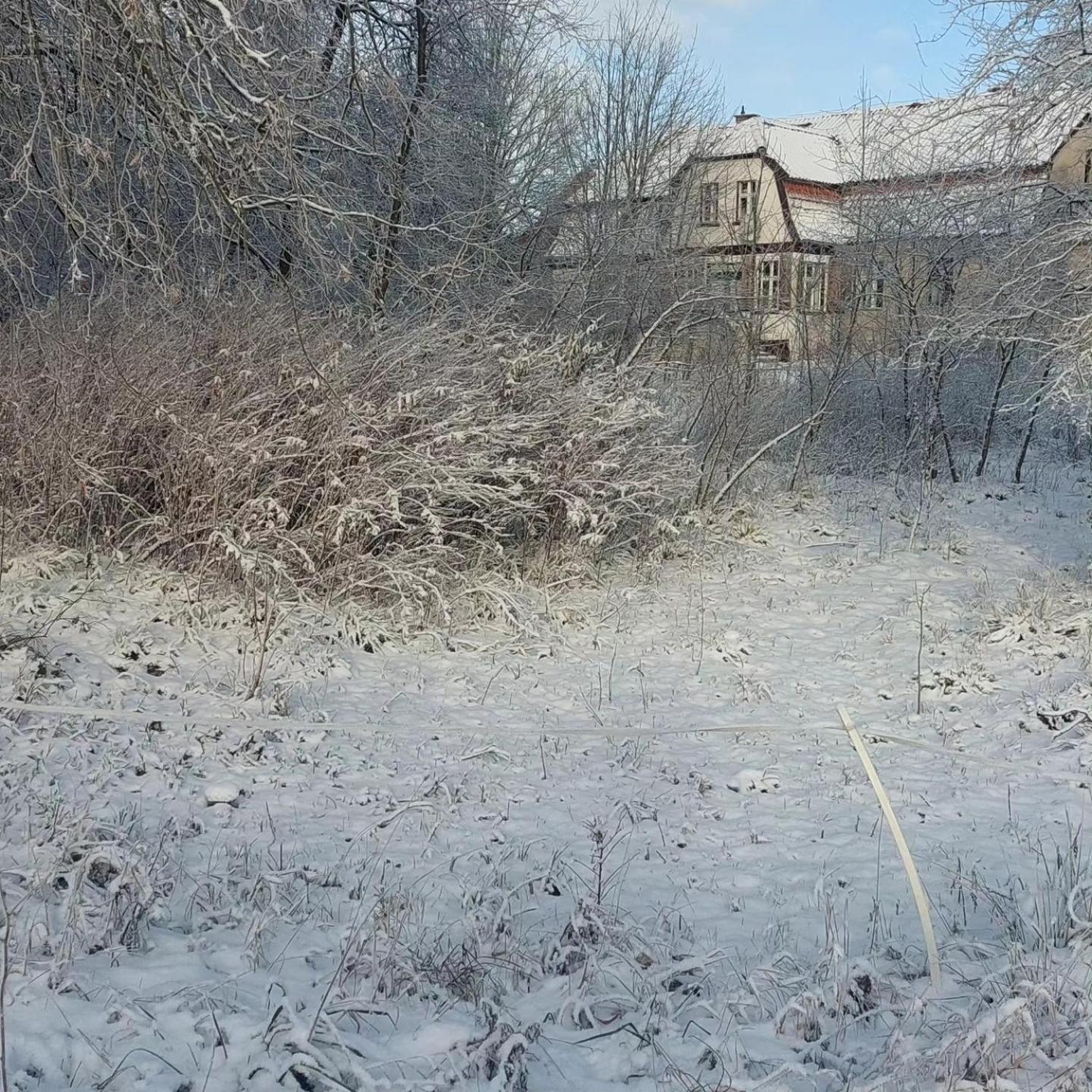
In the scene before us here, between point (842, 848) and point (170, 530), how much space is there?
5048 millimetres

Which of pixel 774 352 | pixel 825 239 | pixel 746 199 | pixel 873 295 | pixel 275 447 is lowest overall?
pixel 275 447

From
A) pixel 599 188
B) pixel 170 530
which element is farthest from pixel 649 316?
pixel 170 530

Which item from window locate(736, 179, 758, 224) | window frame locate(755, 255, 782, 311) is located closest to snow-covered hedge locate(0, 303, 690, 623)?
window frame locate(755, 255, 782, 311)

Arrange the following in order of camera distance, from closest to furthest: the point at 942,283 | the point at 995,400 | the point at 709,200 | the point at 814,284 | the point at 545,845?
the point at 545,845, the point at 995,400, the point at 942,283, the point at 814,284, the point at 709,200

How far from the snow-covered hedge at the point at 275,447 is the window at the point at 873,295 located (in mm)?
7817

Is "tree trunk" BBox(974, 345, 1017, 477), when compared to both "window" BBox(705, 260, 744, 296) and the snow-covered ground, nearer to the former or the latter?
"window" BBox(705, 260, 744, 296)

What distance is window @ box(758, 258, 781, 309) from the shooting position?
1412 cm

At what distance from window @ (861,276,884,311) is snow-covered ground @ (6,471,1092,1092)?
22.9 ft

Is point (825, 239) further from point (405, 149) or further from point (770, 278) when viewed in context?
point (405, 149)

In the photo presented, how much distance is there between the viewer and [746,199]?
15109mm

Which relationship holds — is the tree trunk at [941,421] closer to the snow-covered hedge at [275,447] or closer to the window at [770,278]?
the window at [770,278]

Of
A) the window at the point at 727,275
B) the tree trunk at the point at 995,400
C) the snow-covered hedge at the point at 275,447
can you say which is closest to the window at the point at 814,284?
the window at the point at 727,275

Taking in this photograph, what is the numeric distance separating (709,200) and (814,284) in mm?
2782

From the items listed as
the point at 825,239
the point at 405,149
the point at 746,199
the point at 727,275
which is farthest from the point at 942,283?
the point at 405,149
